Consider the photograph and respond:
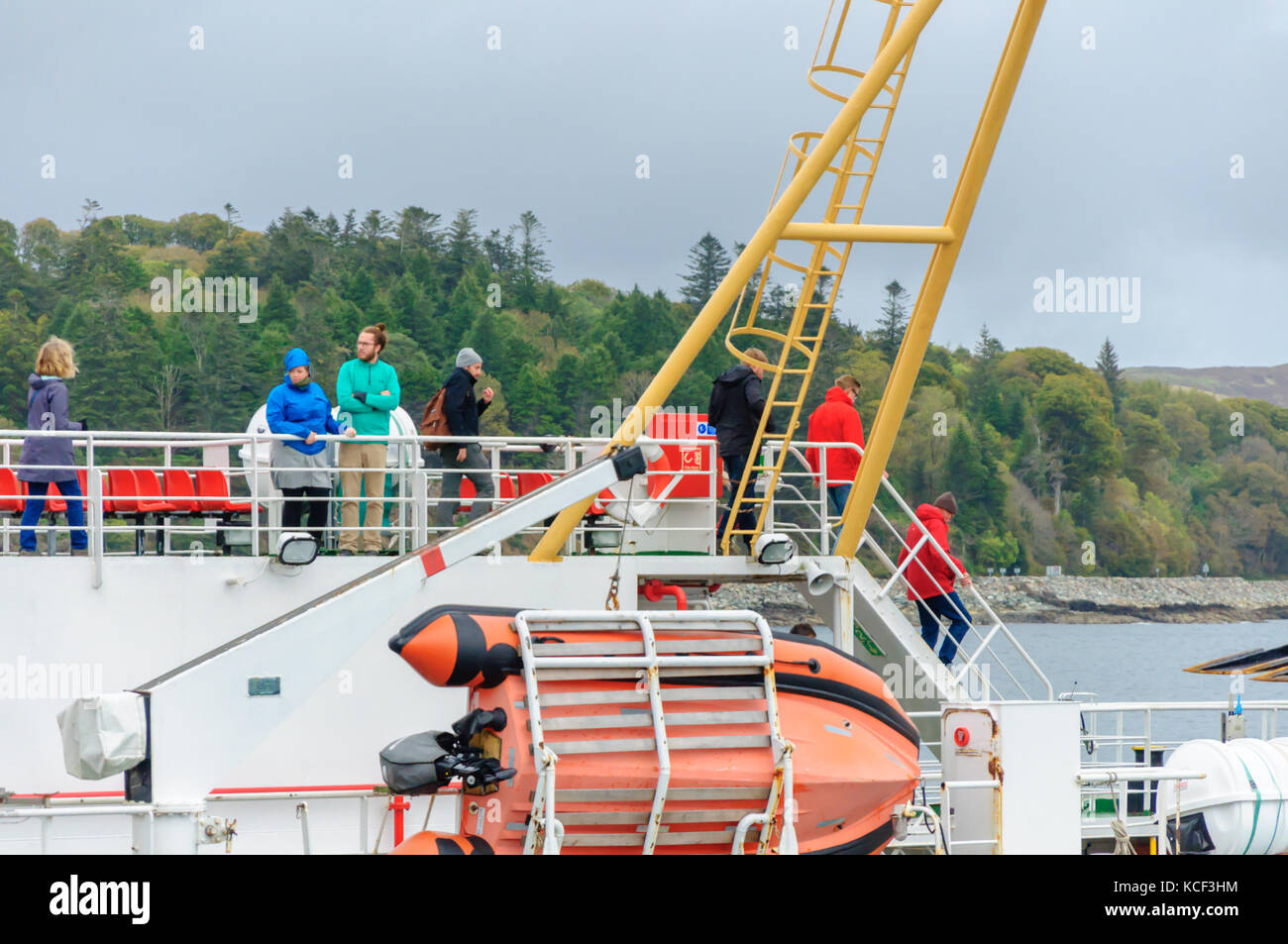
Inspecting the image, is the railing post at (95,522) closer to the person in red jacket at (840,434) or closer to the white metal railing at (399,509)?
the white metal railing at (399,509)

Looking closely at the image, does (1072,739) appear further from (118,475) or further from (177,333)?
(177,333)

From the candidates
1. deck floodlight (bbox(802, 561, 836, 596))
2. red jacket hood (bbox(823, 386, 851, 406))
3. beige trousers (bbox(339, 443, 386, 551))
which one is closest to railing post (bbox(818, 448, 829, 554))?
deck floodlight (bbox(802, 561, 836, 596))

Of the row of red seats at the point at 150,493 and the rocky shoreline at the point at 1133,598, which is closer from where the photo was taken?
the row of red seats at the point at 150,493

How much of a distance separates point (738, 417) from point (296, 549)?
168 inches

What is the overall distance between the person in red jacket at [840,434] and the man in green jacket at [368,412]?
4030 mm

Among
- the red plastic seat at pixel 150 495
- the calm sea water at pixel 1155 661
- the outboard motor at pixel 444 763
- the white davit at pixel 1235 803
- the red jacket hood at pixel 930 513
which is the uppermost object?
the red plastic seat at pixel 150 495

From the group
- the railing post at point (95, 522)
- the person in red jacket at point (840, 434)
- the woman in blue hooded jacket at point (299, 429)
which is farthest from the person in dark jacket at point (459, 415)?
the person in red jacket at point (840, 434)

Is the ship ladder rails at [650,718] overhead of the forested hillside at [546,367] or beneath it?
beneath

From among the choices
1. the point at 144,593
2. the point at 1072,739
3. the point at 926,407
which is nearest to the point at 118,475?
the point at 144,593

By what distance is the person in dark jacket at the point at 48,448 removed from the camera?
35.6 ft

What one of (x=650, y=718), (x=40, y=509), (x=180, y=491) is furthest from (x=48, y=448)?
(x=650, y=718)

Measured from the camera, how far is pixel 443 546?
7.15 meters

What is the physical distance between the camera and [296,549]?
410 inches

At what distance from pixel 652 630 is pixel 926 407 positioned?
93.5 metres
